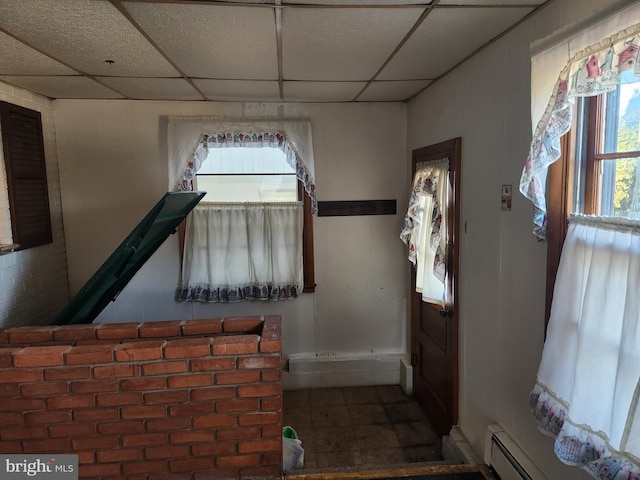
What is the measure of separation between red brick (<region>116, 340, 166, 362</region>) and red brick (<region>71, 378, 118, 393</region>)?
0.12m

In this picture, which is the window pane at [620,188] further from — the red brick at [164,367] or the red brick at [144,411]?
the red brick at [144,411]

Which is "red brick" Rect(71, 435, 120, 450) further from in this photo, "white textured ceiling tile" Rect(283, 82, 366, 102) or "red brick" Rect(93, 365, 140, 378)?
"white textured ceiling tile" Rect(283, 82, 366, 102)

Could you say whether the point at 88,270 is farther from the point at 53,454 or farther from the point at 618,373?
the point at 618,373

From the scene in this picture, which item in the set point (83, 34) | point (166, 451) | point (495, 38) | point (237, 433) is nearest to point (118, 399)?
point (166, 451)

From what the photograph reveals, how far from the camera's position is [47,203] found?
3113 millimetres

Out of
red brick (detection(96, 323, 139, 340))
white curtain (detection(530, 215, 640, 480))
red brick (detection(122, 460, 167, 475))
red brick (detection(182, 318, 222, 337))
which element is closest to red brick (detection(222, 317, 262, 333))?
red brick (detection(182, 318, 222, 337))

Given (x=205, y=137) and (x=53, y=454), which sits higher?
(x=205, y=137)

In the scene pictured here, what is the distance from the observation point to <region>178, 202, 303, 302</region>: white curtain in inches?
134

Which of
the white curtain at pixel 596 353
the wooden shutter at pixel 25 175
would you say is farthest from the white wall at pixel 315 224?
the white curtain at pixel 596 353

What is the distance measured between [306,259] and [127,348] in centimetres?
189

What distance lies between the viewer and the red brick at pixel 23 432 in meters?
1.86

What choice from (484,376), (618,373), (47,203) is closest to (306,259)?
(484,376)

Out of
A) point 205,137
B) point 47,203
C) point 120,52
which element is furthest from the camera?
point 205,137

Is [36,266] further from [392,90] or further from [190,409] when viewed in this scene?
[392,90]
